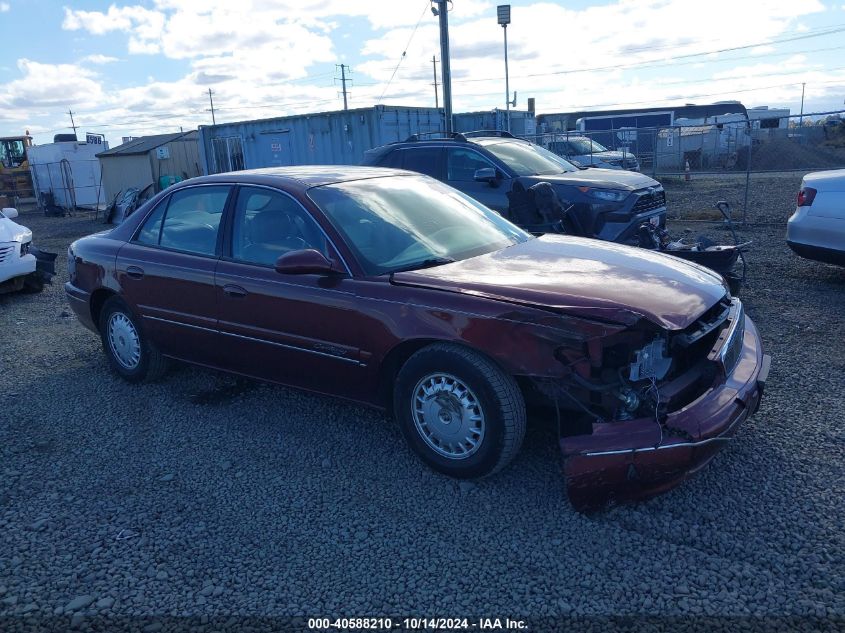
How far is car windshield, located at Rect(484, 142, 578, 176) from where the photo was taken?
9.12 m

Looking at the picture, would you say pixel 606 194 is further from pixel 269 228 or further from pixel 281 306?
pixel 281 306


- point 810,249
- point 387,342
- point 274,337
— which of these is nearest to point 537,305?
point 387,342

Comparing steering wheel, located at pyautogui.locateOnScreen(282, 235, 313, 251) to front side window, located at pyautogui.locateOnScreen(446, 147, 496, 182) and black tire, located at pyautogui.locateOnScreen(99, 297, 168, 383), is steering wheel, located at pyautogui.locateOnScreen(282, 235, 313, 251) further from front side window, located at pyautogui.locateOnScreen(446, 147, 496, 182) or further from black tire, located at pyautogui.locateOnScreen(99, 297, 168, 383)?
front side window, located at pyautogui.locateOnScreen(446, 147, 496, 182)

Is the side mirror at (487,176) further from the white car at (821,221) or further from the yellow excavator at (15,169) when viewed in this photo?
the yellow excavator at (15,169)

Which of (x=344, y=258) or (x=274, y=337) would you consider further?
(x=274, y=337)

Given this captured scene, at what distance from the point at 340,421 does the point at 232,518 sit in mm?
1240

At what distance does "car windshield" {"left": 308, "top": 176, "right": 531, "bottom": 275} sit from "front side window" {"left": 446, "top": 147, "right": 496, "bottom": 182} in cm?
429

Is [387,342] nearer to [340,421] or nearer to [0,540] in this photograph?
[340,421]

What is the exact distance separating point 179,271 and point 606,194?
17.5ft

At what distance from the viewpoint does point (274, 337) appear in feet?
14.4

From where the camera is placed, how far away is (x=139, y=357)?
18.0 feet

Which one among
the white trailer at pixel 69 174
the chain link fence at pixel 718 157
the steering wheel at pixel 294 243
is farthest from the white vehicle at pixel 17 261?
the white trailer at pixel 69 174

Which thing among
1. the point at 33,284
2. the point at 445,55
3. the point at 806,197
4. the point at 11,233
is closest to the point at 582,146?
the point at 445,55

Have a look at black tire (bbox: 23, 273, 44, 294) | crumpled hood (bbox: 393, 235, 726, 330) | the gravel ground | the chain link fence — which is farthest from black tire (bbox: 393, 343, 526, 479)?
the chain link fence
